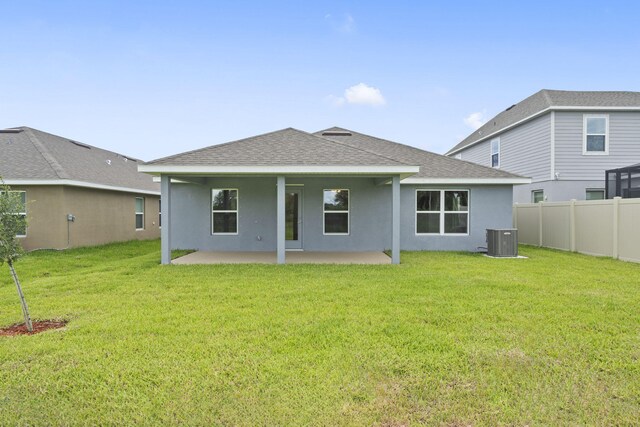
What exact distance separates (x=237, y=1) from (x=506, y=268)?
12.8 metres

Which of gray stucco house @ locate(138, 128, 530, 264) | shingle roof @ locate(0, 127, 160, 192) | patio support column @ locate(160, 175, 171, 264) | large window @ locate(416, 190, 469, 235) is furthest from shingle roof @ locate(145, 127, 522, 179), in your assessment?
shingle roof @ locate(0, 127, 160, 192)

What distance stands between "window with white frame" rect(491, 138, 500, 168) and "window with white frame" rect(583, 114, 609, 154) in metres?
4.92

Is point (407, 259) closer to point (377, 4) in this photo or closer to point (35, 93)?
point (377, 4)

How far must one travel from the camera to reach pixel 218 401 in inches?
118

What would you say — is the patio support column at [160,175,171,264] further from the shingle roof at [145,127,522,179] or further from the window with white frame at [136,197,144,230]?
the window with white frame at [136,197,144,230]

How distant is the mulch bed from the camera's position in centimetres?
457

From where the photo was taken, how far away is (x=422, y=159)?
13.8 m

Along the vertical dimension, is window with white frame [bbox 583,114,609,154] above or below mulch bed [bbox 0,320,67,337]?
above

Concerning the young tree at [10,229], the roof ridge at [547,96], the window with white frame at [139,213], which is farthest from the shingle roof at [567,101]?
the window with white frame at [139,213]

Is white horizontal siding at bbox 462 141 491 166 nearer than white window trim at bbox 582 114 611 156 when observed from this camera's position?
No

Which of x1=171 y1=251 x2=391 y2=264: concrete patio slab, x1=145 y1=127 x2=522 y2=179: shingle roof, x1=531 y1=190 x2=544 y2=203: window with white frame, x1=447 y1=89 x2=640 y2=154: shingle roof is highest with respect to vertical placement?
x1=447 y1=89 x2=640 y2=154: shingle roof

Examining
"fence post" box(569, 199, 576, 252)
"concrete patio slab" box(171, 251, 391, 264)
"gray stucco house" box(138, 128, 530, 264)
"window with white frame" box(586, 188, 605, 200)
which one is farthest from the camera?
"window with white frame" box(586, 188, 605, 200)

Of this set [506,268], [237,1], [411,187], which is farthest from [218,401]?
[237,1]

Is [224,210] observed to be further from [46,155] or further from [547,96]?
[547,96]
